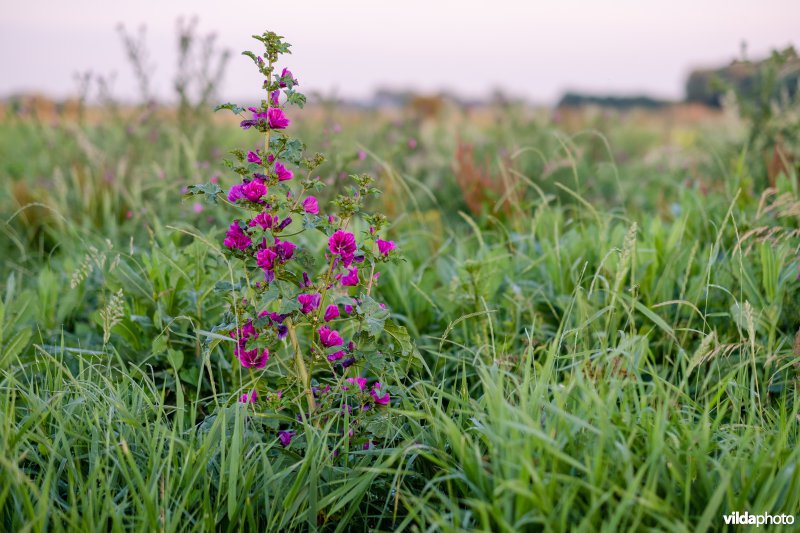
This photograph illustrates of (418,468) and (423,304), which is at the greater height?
(423,304)

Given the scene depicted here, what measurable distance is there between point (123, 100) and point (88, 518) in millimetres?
4620

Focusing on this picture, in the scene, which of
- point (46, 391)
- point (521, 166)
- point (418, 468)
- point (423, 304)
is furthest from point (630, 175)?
point (46, 391)

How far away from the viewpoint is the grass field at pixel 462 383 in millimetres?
1599

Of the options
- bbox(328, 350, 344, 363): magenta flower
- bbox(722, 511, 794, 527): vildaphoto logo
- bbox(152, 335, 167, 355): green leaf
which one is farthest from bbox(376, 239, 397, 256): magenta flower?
bbox(722, 511, 794, 527): vildaphoto logo

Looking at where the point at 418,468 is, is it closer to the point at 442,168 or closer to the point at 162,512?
the point at 162,512

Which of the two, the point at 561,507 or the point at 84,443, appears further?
the point at 84,443

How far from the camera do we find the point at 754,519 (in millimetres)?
1551

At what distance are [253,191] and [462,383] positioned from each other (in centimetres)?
80

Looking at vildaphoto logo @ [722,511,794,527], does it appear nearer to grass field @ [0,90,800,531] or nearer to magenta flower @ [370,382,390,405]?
grass field @ [0,90,800,531]

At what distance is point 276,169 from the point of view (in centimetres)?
191

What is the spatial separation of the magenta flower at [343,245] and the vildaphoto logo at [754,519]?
3.46 ft

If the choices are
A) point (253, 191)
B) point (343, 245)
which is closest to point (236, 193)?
point (253, 191)

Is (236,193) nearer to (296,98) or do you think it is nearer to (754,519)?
(296,98)

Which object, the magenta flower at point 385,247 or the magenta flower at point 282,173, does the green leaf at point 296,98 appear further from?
the magenta flower at point 385,247
